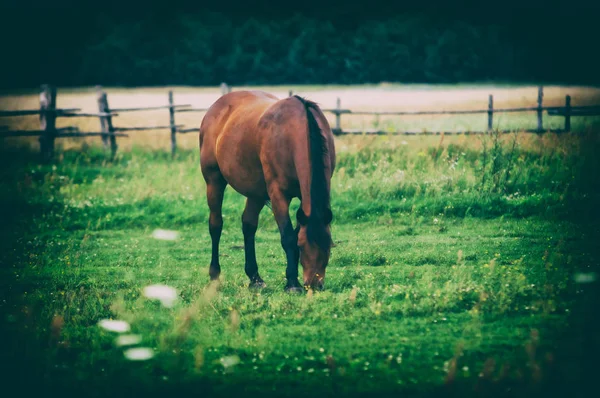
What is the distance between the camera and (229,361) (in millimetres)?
4750

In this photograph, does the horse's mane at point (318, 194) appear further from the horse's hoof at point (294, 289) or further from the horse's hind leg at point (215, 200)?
the horse's hind leg at point (215, 200)

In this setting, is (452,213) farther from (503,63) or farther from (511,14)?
(503,63)

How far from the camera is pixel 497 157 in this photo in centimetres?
1171

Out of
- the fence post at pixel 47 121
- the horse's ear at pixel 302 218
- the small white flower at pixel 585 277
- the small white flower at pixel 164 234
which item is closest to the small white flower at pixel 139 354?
the horse's ear at pixel 302 218

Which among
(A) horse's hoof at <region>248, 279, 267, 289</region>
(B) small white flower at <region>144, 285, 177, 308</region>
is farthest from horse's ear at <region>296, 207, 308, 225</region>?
(B) small white flower at <region>144, 285, 177, 308</region>

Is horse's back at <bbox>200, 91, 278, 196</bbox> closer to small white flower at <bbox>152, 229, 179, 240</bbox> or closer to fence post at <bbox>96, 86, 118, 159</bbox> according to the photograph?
small white flower at <bbox>152, 229, 179, 240</bbox>

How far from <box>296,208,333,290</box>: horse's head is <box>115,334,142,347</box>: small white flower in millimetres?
1714

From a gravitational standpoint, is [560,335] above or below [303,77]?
below

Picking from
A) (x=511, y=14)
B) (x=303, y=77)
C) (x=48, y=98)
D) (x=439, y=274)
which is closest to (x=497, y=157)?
(x=511, y=14)

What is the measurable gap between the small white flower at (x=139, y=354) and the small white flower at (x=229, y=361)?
56 cm

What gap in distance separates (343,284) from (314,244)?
0.90 meters

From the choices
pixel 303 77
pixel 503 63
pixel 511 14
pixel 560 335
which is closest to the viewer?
pixel 560 335

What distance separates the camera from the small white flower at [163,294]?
6.61 m

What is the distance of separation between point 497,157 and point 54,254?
24.2ft
